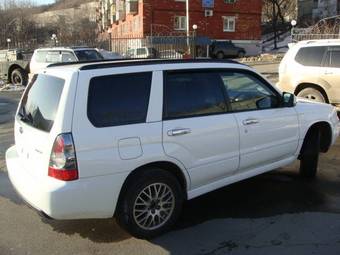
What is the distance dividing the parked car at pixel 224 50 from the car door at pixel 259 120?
3509 centimetres

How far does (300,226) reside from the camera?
16.8 ft

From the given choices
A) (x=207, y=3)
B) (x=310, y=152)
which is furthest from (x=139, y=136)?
(x=207, y=3)

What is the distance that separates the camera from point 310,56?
11102 mm

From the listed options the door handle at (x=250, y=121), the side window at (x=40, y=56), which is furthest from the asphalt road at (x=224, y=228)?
the side window at (x=40, y=56)

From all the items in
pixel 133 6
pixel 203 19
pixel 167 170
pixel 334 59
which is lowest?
pixel 167 170

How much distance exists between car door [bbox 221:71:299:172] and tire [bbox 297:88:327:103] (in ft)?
16.7

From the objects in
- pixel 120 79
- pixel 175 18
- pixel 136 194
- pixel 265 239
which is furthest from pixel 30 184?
pixel 175 18

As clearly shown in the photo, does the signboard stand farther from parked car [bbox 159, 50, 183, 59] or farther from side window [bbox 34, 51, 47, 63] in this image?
side window [bbox 34, 51, 47, 63]

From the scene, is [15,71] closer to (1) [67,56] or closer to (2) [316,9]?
(1) [67,56]

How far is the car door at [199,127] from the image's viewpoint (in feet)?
16.1

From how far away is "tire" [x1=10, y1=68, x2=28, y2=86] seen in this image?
860 inches

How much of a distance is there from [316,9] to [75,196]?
68902 millimetres

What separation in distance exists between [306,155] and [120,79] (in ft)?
9.94

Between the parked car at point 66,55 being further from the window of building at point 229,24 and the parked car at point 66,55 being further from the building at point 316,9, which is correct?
the building at point 316,9
